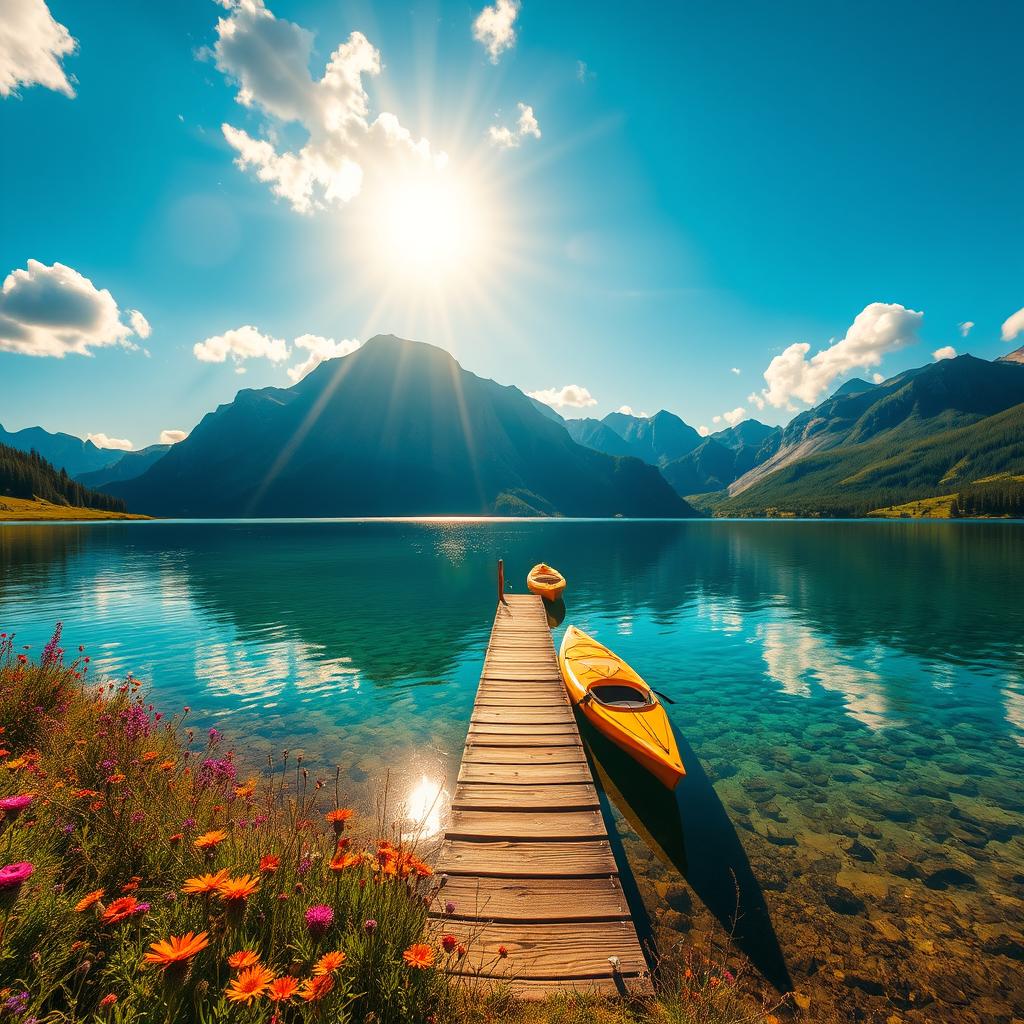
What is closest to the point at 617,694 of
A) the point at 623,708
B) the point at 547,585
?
the point at 623,708

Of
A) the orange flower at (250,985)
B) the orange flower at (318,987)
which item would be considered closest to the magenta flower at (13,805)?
the orange flower at (250,985)

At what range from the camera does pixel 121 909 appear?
3.25m

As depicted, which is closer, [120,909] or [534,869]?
[120,909]

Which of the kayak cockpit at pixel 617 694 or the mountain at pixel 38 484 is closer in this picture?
the kayak cockpit at pixel 617 694

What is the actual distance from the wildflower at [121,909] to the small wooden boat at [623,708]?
32.1 ft

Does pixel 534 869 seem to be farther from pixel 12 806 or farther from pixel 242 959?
pixel 12 806

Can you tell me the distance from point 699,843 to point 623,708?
10.9 feet

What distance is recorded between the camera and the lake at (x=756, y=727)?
785 centimetres

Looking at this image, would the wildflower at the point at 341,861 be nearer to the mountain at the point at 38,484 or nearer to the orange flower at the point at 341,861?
the orange flower at the point at 341,861

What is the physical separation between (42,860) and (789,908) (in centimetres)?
1074

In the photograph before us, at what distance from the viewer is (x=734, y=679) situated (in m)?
20.5

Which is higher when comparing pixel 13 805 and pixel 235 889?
pixel 13 805

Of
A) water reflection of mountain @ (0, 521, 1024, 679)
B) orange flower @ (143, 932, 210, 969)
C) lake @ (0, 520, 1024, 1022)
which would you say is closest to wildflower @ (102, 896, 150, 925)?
orange flower @ (143, 932, 210, 969)

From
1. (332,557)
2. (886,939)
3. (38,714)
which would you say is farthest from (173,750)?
(332,557)
